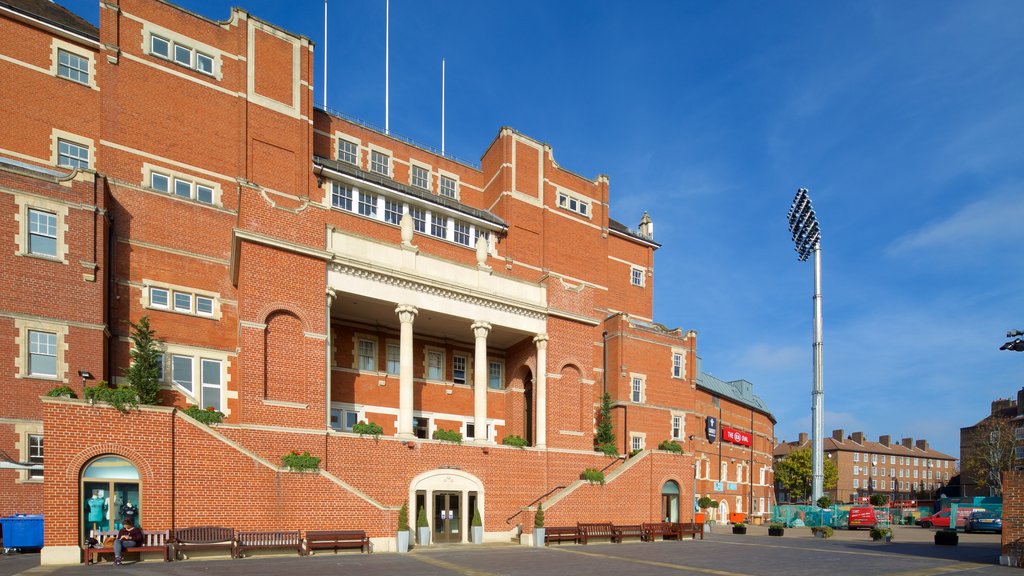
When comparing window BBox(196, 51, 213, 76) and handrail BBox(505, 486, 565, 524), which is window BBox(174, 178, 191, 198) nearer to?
window BBox(196, 51, 213, 76)

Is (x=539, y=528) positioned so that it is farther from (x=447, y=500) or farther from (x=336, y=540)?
(x=336, y=540)

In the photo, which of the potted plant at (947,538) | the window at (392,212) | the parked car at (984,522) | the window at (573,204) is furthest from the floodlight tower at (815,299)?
the window at (392,212)

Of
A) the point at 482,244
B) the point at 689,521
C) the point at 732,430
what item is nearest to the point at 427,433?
the point at 482,244

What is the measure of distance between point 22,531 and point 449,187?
28.2 metres

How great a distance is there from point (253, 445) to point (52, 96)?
17.5 metres

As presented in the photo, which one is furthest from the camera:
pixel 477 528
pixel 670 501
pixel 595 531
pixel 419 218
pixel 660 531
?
pixel 419 218

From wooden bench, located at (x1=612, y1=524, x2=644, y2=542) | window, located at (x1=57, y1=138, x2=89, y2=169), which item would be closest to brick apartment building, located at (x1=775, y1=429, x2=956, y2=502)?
wooden bench, located at (x1=612, y1=524, x2=644, y2=542)

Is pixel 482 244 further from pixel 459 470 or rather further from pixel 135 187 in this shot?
pixel 135 187

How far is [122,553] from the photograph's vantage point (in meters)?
19.3

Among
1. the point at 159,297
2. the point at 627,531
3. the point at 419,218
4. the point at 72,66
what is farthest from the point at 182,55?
the point at 627,531

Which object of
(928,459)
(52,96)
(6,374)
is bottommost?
(928,459)

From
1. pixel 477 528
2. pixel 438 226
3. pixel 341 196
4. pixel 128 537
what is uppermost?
pixel 341 196

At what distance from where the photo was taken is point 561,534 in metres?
29.1

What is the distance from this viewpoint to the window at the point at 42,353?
23.6 metres
